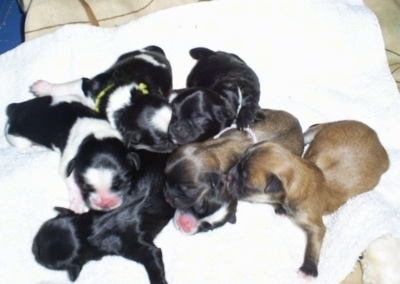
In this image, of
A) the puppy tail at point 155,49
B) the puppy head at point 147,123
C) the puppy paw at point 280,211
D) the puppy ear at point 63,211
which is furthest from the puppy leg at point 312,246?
the puppy tail at point 155,49

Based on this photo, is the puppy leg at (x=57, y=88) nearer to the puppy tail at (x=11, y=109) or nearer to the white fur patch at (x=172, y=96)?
the puppy tail at (x=11, y=109)

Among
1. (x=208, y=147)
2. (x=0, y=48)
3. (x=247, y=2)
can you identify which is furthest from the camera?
(x=0, y=48)

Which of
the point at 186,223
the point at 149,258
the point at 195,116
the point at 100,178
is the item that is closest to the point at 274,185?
the point at 186,223

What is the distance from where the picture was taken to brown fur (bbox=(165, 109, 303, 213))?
2.93m

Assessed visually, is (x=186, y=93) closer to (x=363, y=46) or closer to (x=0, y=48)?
(x=363, y=46)

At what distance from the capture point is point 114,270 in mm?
3143

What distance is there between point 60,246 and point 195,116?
0.99m

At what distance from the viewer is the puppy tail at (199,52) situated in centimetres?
376

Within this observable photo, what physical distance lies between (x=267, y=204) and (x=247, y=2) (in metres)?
1.47

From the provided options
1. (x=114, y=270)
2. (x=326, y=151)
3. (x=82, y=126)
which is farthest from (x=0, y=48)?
(x=326, y=151)

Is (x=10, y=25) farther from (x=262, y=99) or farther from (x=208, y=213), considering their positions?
(x=208, y=213)

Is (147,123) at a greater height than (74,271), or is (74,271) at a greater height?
(147,123)

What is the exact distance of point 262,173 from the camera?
2879mm

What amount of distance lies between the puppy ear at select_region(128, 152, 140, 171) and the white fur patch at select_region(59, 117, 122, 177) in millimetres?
181
